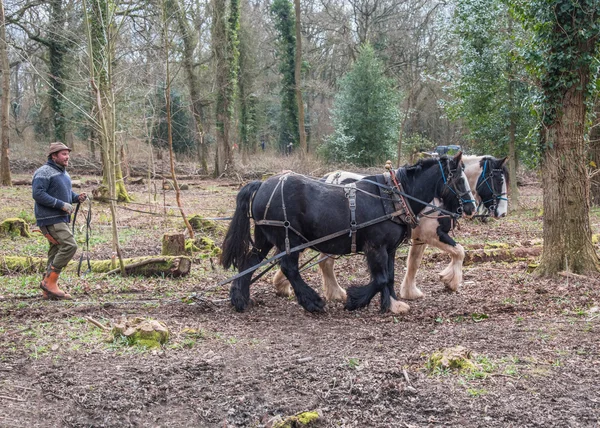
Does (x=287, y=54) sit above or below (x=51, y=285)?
above

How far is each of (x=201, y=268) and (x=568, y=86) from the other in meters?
5.78

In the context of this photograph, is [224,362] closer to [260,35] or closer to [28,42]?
[28,42]

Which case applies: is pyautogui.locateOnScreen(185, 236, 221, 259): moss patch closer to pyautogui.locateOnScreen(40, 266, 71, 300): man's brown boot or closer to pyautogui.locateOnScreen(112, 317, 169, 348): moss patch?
pyautogui.locateOnScreen(40, 266, 71, 300): man's brown boot

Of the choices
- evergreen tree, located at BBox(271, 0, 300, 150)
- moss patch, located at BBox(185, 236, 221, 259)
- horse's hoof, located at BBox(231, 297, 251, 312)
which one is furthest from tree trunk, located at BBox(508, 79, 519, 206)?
evergreen tree, located at BBox(271, 0, 300, 150)

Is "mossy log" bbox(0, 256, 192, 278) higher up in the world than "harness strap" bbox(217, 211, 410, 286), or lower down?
lower down

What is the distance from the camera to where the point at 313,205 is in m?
6.95

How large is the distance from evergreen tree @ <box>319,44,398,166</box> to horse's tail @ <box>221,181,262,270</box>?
2044 cm

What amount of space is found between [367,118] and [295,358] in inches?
913

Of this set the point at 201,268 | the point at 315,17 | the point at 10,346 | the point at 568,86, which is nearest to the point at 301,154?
the point at 315,17

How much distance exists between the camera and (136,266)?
8430 mm

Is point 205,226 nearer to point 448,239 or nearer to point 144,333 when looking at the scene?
point 448,239

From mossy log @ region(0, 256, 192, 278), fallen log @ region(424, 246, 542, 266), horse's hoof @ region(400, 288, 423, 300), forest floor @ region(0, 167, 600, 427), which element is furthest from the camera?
fallen log @ region(424, 246, 542, 266)

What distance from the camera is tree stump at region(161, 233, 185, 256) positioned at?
31.1 feet

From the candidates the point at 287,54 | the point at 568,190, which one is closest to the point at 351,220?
the point at 568,190
